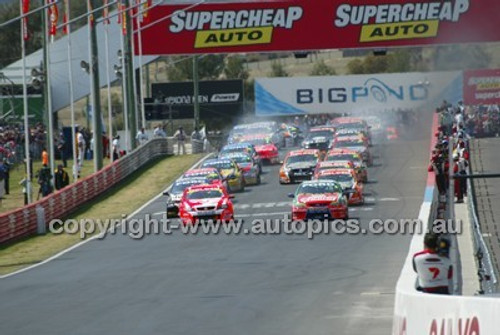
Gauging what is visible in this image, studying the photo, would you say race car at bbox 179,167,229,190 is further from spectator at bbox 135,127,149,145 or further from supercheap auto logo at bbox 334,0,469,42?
supercheap auto logo at bbox 334,0,469,42

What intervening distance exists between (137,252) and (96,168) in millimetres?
18541

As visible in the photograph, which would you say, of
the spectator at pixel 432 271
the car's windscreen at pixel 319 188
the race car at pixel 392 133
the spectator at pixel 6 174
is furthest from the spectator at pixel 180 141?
the spectator at pixel 432 271

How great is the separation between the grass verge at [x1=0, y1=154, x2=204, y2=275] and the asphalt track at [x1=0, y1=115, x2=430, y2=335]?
37.0 inches

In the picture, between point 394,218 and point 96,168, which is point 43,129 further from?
point 394,218

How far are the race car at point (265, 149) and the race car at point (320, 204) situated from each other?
20.0 meters

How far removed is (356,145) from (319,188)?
17.2 metres

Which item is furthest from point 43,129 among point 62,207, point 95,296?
point 95,296

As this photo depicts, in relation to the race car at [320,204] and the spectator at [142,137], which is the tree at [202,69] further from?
the race car at [320,204]

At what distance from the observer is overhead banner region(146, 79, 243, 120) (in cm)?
8556

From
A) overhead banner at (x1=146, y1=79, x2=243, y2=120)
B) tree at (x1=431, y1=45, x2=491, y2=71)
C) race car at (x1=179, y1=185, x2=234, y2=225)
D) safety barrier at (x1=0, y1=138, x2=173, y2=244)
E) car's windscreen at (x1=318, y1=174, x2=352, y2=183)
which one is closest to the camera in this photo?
safety barrier at (x1=0, y1=138, x2=173, y2=244)

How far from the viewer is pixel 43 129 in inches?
2549

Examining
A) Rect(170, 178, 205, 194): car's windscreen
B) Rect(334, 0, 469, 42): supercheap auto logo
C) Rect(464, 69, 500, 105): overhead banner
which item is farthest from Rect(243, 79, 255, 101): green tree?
Rect(170, 178, 205, 194): car's windscreen

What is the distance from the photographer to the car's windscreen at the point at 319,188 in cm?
3738

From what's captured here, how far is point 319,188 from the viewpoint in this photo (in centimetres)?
3772
